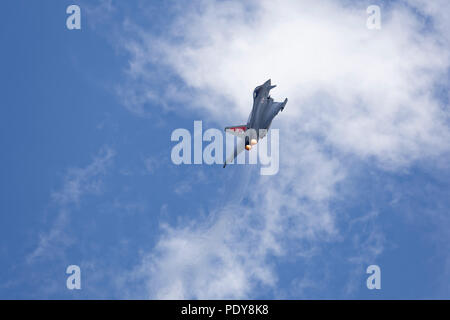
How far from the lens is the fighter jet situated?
108 m

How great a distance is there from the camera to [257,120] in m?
110

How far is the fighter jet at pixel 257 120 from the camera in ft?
355

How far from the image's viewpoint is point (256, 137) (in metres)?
108
